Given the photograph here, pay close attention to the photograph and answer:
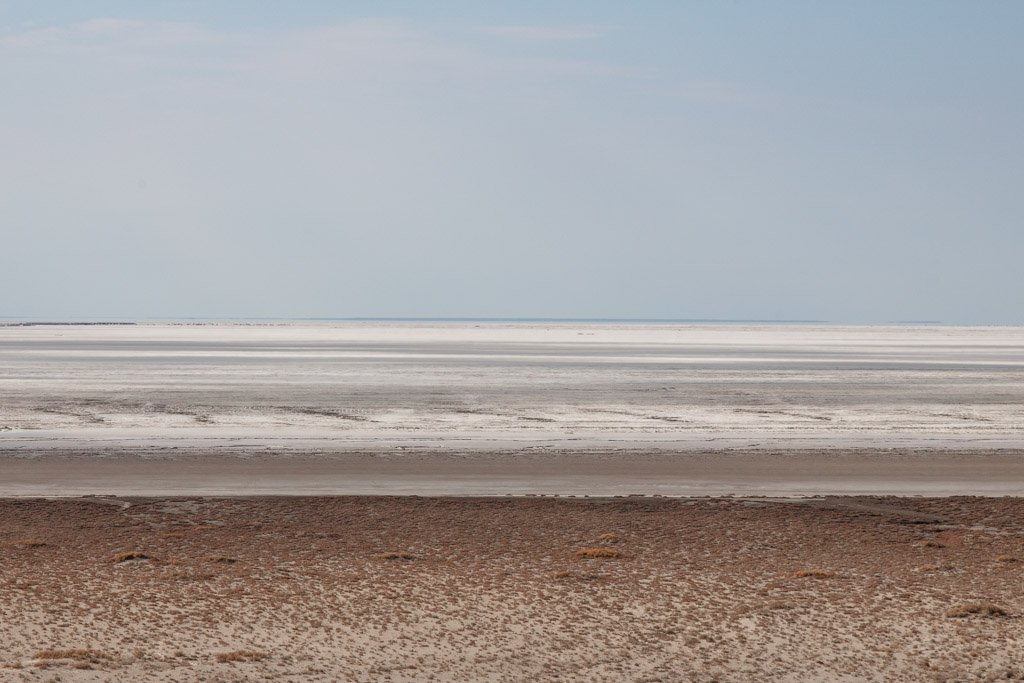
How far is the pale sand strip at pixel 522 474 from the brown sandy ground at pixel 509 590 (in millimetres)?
1506

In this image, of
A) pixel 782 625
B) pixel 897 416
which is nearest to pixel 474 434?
pixel 897 416

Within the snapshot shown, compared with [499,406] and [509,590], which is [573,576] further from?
[499,406]

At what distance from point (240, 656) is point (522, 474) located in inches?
378

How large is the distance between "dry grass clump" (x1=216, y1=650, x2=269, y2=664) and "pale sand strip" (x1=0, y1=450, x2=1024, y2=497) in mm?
7058

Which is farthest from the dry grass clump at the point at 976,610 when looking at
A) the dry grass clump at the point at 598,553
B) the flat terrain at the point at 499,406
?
the flat terrain at the point at 499,406

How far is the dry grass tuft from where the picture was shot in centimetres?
1062

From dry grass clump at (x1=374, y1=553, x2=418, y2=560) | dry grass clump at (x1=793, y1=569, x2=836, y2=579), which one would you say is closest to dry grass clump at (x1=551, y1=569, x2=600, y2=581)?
dry grass clump at (x1=374, y1=553, x2=418, y2=560)

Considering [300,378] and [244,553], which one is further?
[300,378]

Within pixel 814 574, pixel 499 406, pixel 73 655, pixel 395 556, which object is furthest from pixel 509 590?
pixel 499 406

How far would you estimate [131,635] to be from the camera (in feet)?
27.0

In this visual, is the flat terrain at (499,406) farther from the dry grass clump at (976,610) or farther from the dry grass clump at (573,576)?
the dry grass clump at (976,610)

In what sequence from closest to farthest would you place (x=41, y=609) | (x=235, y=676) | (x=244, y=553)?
1. (x=235, y=676)
2. (x=41, y=609)
3. (x=244, y=553)

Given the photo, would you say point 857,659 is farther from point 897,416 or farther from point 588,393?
point 588,393

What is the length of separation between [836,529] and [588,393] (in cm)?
2382
